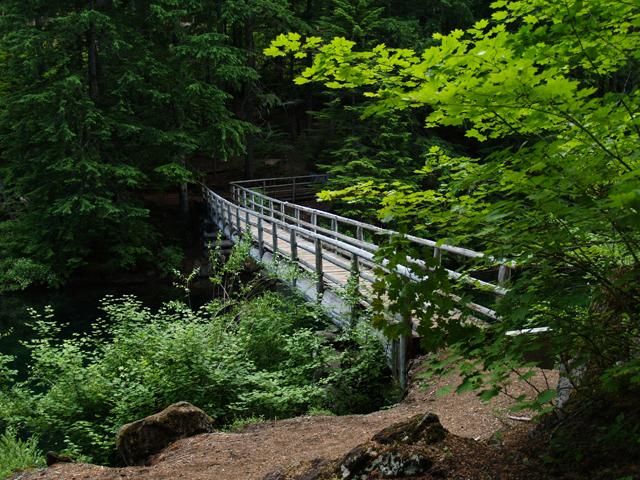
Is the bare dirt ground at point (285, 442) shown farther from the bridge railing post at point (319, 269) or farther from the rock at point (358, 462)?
the bridge railing post at point (319, 269)

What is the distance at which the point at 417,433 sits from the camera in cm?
364

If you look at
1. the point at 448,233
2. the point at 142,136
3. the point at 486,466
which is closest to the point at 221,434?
the point at 486,466

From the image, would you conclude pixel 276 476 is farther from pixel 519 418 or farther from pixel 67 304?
pixel 67 304

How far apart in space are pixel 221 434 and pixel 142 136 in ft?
56.1

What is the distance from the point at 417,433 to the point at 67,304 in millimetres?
17369

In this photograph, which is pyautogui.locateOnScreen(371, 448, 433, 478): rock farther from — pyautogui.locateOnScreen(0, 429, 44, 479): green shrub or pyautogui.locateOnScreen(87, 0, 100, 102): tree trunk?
pyautogui.locateOnScreen(87, 0, 100, 102): tree trunk

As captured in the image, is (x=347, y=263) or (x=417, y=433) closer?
(x=417, y=433)

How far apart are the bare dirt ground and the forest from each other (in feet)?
1.38

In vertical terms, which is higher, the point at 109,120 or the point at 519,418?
the point at 109,120

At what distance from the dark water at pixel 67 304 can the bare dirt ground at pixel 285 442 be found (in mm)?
9807

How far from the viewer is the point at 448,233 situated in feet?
10.2

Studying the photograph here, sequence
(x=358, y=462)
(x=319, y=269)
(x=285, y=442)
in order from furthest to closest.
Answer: (x=319, y=269), (x=285, y=442), (x=358, y=462)

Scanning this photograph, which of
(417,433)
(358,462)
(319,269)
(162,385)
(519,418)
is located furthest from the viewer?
(319,269)

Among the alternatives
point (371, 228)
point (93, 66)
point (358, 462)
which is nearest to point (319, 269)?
point (371, 228)
